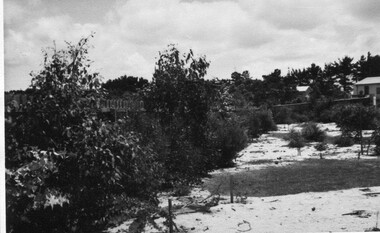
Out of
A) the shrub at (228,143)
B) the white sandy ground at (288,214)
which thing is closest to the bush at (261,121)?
the shrub at (228,143)

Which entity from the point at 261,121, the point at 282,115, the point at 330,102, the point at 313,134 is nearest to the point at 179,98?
the point at 313,134

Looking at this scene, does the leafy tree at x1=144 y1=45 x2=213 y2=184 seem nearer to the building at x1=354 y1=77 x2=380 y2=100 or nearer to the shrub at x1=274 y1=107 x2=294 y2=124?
the shrub at x1=274 y1=107 x2=294 y2=124

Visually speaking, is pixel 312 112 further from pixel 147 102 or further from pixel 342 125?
pixel 147 102

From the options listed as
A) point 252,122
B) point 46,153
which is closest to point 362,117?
point 252,122

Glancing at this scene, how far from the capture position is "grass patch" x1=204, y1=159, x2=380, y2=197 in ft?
28.4

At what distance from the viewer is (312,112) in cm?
3262

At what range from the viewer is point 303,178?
9852 mm

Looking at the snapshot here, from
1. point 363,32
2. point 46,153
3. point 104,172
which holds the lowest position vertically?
point 104,172

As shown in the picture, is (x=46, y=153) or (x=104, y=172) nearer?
(x=46, y=153)

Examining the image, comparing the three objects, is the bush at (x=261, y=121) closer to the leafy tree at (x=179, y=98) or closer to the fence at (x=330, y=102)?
the fence at (x=330, y=102)

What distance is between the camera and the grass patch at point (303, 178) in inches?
341

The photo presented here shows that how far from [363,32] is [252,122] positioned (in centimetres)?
1581

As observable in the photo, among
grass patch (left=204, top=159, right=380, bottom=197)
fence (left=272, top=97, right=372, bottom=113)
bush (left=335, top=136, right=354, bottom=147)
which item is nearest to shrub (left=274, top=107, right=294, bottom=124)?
fence (left=272, top=97, right=372, bottom=113)

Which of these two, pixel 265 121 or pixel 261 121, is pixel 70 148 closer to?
pixel 261 121
